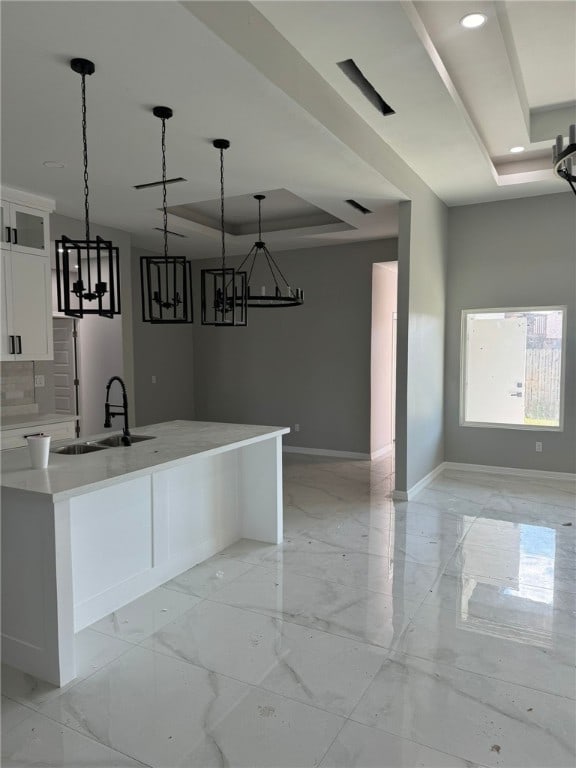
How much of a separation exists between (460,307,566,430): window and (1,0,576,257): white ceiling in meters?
1.49

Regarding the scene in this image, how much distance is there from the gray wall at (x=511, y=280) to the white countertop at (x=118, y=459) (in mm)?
3253

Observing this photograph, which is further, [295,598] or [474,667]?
[295,598]

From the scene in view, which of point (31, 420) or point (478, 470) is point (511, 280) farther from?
point (31, 420)

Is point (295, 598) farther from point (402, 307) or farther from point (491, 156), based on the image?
point (491, 156)

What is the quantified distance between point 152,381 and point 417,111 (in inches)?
209

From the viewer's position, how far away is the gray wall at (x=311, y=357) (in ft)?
23.2

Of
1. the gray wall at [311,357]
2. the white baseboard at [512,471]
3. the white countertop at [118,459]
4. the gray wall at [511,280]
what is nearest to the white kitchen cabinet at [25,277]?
the white countertop at [118,459]

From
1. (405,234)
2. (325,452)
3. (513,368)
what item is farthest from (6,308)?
(513,368)

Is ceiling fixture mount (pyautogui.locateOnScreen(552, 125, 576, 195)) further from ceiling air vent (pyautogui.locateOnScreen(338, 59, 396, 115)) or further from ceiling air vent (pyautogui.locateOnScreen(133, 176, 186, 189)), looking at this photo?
ceiling air vent (pyautogui.locateOnScreen(133, 176, 186, 189))

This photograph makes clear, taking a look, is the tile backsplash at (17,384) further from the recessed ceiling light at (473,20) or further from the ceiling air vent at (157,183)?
the recessed ceiling light at (473,20)

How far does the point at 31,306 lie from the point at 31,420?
40.7 inches

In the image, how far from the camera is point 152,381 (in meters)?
7.70

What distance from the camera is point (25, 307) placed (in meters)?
4.65

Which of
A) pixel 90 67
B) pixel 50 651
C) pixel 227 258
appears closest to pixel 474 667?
pixel 50 651
